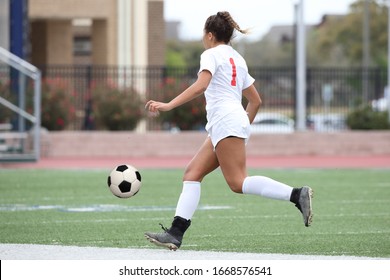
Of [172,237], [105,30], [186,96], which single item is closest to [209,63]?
[186,96]

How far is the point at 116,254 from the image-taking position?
9.12 meters

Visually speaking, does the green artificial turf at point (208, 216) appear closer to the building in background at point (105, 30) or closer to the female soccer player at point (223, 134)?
the female soccer player at point (223, 134)

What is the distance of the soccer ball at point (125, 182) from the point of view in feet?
32.9

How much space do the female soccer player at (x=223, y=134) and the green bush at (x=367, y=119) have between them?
2178cm

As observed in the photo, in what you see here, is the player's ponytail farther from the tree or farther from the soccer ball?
the tree

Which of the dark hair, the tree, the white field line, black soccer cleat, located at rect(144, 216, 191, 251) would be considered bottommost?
the white field line

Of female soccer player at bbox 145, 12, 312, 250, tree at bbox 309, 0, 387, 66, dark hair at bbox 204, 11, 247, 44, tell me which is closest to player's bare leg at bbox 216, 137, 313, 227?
female soccer player at bbox 145, 12, 312, 250

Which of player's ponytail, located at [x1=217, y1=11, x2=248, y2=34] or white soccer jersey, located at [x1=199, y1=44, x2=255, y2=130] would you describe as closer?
white soccer jersey, located at [x1=199, y1=44, x2=255, y2=130]

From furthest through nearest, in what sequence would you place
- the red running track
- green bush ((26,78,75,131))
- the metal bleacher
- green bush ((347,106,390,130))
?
green bush ((347,106,390,130)) → green bush ((26,78,75,131)) → the red running track → the metal bleacher

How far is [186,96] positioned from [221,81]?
453 mm

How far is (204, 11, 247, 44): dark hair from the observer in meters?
9.57

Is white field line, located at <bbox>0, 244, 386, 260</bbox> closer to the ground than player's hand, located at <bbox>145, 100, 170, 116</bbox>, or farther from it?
closer to the ground

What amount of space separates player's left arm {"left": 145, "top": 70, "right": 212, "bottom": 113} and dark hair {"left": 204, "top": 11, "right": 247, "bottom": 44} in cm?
46

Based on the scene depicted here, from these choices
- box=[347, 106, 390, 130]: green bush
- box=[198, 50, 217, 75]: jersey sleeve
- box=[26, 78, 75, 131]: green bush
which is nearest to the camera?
box=[198, 50, 217, 75]: jersey sleeve
